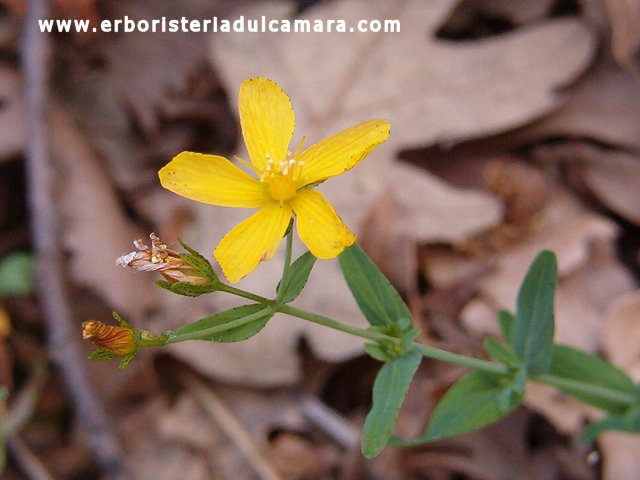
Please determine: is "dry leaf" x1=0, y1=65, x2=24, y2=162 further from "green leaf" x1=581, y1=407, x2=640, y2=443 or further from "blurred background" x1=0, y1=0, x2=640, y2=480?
"green leaf" x1=581, y1=407, x2=640, y2=443

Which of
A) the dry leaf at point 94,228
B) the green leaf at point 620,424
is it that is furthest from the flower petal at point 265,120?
the dry leaf at point 94,228

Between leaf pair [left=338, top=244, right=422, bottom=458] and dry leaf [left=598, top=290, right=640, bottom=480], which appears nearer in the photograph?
leaf pair [left=338, top=244, right=422, bottom=458]

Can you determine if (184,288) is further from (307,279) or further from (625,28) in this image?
(625,28)

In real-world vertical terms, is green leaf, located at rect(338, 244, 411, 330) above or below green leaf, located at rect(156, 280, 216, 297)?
below

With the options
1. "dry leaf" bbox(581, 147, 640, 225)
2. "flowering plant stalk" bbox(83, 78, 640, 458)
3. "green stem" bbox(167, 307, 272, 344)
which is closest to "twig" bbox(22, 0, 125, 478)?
"flowering plant stalk" bbox(83, 78, 640, 458)

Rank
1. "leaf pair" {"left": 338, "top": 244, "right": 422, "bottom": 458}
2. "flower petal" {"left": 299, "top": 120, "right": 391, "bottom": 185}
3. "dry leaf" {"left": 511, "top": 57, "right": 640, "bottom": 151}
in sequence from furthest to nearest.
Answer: "dry leaf" {"left": 511, "top": 57, "right": 640, "bottom": 151} → "leaf pair" {"left": 338, "top": 244, "right": 422, "bottom": 458} → "flower petal" {"left": 299, "top": 120, "right": 391, "bottom": 185}

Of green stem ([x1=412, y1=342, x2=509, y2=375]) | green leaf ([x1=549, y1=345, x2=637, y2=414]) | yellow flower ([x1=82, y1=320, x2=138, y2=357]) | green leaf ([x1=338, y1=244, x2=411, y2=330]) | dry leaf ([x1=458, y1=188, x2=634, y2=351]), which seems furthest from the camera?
dry leaf ([x1=458, y1=188, x2=634, y2=351])

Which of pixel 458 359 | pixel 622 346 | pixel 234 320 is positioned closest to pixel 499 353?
pixel 458 359

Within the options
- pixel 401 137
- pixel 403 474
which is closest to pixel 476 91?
pixel 401 137
